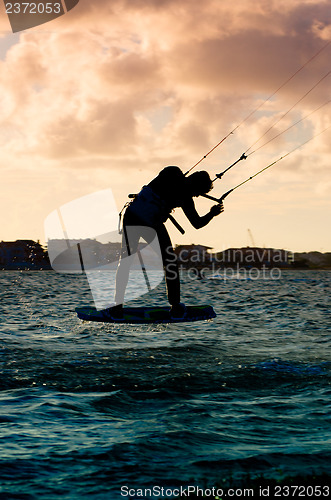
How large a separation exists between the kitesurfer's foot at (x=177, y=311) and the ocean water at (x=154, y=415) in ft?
3.86

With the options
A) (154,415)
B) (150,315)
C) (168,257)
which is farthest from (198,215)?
(154,415)

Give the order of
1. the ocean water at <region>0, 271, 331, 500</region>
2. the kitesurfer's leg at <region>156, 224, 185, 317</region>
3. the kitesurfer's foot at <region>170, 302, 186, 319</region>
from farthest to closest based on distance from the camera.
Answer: the kitesurfer's foot at <region>170, 302, 186, 319</region> < the kitesurfer's leg at <region>156, 224, 185, 317</region> < the ocean water at <region>0, 271, 331, 500</region>

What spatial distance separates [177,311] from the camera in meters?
11.9

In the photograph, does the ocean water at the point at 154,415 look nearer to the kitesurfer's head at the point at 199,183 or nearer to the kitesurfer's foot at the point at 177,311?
the kitesurfer's foot at the point at 177,311

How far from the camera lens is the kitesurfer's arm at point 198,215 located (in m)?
10.6

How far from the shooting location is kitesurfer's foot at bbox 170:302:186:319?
1183 cm

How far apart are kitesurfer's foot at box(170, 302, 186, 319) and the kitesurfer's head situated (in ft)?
8.19

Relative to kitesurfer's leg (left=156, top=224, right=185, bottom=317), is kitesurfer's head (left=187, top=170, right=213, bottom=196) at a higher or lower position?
higher

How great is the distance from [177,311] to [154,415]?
3382 mm

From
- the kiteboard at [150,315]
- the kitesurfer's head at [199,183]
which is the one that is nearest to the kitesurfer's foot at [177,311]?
the kiteboard at [150,315]

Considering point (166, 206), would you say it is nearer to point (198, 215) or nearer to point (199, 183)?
point (198, 215)

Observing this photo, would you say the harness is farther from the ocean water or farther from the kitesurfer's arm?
the ocean water

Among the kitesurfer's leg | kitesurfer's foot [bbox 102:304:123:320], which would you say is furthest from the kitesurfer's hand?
kitesurfer's foot [bbox 102:304:123:320]

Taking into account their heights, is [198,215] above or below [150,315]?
above
